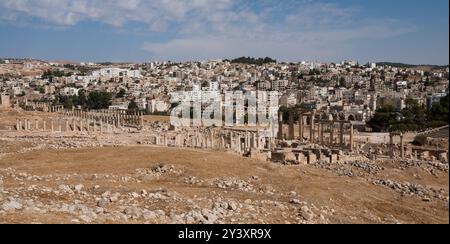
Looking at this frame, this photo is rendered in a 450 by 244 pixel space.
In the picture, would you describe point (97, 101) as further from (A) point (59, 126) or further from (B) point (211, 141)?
(B) point (211, 141)

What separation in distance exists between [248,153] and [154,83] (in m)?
105

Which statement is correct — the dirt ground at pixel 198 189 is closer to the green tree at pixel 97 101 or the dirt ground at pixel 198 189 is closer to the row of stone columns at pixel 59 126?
the row of stone columns at pixel 59 126

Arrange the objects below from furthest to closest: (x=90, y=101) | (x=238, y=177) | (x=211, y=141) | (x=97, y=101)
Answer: (x=97, y=101), (x=90, y=101), (x=211, y=141), (x=238, y=177)

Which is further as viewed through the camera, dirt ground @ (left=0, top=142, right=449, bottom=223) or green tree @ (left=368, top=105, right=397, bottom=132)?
green tree @ (left=368, top=105, right=397, bottom=132)

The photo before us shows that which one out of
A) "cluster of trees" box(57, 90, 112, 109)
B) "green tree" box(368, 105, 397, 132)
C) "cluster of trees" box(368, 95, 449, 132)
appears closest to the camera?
"cluster of trees" box(368, 95, 449, 132)

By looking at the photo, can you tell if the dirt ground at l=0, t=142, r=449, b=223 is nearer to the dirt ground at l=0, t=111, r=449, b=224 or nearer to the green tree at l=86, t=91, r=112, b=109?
the dirt ground at l=0, t=111, r=449, b=224

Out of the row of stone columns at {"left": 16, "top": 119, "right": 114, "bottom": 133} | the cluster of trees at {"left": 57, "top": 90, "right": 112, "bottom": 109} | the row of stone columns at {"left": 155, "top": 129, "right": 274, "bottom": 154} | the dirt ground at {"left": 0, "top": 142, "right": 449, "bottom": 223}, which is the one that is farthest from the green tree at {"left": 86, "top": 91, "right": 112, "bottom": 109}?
the dirt ground at {"left": 0, "top": 142, "right": 449, "bottom": 223}

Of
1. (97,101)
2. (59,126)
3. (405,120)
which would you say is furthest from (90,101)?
(405,120)

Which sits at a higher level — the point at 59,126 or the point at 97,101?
the point at 97,101

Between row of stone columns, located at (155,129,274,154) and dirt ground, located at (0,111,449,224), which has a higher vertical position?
dirt ground, located at (0,111,449,224)

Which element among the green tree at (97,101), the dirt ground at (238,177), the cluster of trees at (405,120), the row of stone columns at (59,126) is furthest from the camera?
the green tree at (97,101)

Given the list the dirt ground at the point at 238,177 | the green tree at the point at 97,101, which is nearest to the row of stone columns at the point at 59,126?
the dirt ground at the point at 238,177

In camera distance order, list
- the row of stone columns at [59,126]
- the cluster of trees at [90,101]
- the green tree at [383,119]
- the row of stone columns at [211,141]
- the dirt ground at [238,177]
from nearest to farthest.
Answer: the dirt ground at [238,177], the row of stone columns at [211,141], the row of stone columns at [59,126], the green tree at [383,119], the cluster of trees at [90,101]
